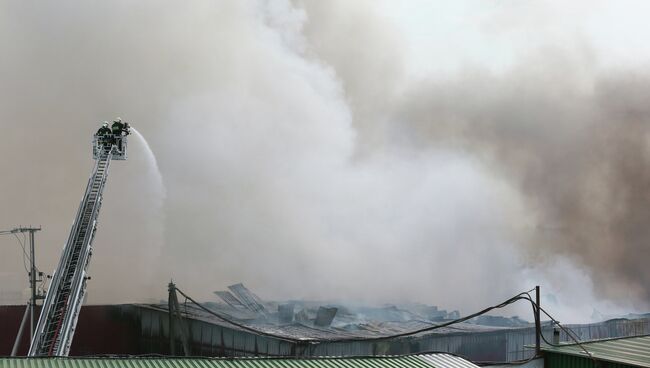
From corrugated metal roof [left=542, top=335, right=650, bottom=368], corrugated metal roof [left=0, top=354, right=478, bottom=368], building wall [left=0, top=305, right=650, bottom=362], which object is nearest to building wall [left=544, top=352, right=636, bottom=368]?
corrugated metal roof [left=542, top=335, right=650, bottom=368]

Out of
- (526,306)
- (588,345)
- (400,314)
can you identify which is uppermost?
(526,306)

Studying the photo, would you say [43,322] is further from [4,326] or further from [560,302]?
[560,302]

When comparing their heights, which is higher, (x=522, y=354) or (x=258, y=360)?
(x=522, y=354)

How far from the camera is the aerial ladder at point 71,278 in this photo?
18.4m

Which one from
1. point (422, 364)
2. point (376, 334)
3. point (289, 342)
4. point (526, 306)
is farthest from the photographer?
point (526, 306)

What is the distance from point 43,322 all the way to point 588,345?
15791 mm

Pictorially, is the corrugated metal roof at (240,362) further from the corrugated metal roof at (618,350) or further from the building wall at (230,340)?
the building wall at (230,340)

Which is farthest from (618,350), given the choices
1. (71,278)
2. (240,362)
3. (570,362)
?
(71,278)

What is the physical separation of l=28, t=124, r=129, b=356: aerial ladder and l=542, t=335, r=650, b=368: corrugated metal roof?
543 inches

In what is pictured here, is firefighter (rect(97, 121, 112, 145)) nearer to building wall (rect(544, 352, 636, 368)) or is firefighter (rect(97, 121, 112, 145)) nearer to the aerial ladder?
the aerial ladder

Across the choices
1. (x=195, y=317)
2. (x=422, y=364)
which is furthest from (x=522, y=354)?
(x=422, y=364)

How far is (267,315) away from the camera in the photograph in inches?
1384

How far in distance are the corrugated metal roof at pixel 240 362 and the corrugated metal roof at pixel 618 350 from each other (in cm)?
421

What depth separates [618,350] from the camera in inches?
762
